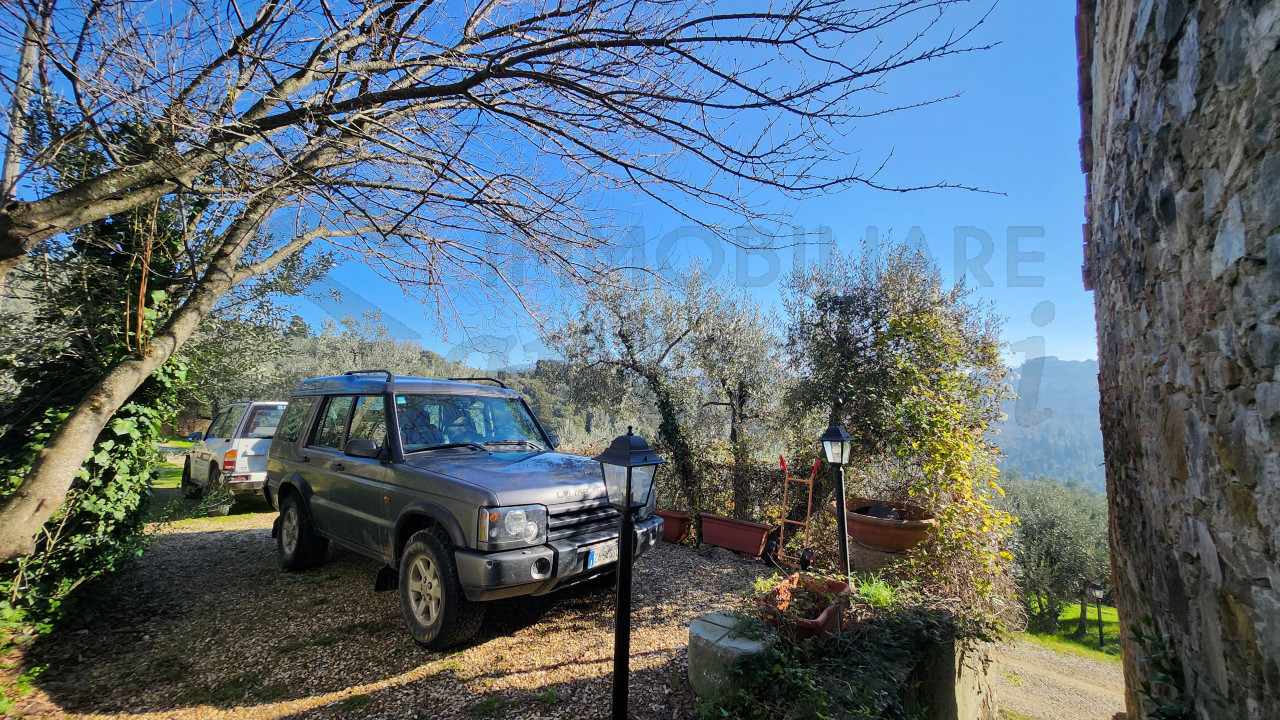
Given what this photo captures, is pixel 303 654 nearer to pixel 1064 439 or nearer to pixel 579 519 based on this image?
pixel 579 519

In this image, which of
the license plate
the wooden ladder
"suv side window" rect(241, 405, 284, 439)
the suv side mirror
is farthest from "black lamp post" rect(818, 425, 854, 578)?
"suv side window" rect(241, 405, 284, 439)

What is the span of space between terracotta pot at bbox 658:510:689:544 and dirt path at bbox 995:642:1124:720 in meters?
4.47

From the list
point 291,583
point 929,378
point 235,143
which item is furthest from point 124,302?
point 929,378

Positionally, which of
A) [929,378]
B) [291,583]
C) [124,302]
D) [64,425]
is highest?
[124,302]

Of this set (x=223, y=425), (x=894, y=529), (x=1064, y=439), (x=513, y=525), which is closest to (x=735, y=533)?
(x=894, y=529)

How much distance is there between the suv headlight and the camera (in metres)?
3.13

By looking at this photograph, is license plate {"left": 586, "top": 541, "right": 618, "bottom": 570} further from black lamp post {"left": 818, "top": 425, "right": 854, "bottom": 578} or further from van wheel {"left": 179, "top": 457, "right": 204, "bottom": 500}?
van wheel {"left": 179, "top": 457, "right": 204, "bottom": 500}

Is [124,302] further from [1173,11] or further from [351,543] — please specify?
[1173,11]

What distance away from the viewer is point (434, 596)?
340 centimetres

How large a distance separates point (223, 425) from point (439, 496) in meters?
7.32

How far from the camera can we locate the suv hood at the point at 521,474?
3.32m

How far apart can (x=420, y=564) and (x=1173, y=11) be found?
470 cm

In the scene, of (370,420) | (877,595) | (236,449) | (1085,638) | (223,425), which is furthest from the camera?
(1085,638)

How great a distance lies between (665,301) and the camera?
390 inches
